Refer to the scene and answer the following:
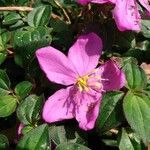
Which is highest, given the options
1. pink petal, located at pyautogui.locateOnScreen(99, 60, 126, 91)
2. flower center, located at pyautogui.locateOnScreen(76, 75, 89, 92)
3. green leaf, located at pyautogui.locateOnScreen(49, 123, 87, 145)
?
pink petal, located at pyautogui.locateOnScreen(99, 60, 126, 91)

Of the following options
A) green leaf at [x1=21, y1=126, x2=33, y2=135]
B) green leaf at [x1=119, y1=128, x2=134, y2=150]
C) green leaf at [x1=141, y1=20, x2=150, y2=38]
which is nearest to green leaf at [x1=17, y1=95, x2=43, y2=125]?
green leaf at [x1=21, y1=126, x2=33, y2=135]

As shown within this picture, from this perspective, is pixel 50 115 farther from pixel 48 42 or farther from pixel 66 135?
pixel 48 42

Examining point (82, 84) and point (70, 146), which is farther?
point (82, 84)

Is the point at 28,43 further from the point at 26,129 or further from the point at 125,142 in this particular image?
the point at 125,142

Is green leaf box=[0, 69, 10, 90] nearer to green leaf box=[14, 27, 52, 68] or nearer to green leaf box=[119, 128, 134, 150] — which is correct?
green leaf box=[14, 27, 52, 68]

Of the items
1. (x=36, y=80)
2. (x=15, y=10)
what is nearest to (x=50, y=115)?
(x=36, y=80)

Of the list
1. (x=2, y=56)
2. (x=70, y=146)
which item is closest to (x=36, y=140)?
(x=70, y=146)
